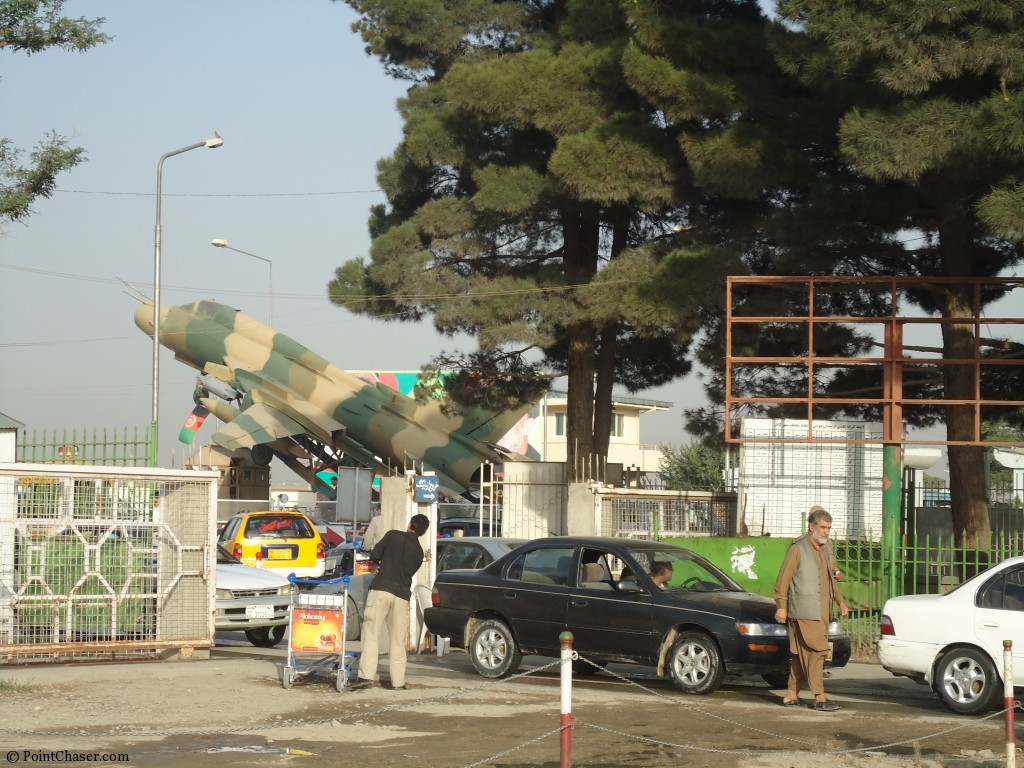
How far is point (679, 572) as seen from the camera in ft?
43.8

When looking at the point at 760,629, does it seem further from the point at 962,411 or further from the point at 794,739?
the point at 962,411

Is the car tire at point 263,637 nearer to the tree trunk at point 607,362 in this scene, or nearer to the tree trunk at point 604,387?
the tree trunk at point 607,362

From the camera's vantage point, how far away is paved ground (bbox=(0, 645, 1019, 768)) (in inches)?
350

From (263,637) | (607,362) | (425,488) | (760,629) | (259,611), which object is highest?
(607,362)

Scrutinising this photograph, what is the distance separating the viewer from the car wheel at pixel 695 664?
40.2 feet

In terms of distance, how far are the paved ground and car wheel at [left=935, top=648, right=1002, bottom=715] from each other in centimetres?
18

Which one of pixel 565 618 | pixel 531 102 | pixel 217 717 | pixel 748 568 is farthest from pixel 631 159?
pixel 217 717

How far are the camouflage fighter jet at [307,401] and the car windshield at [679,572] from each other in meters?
30.0

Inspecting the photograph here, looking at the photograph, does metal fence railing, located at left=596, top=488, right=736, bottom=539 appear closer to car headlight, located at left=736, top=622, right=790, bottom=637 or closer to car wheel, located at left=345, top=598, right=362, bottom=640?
car wheel, located at left=345, top=598, right=362, bottom=640

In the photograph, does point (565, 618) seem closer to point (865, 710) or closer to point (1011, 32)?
point (865, 710)

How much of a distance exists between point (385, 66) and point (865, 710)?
20.9 metres

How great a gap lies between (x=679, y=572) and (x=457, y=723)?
3768mm

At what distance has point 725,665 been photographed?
12.2m

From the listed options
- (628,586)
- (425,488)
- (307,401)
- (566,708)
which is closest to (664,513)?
(425,488)
